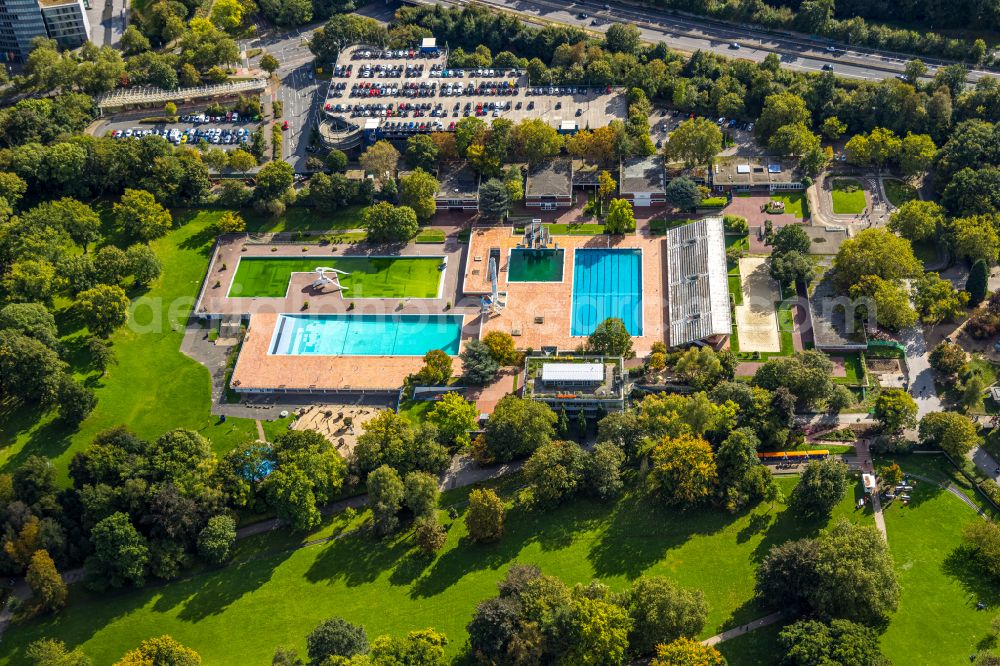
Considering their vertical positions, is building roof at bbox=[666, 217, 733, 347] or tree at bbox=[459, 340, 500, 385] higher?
building roof at bbox=[666, 217, 733, 347]

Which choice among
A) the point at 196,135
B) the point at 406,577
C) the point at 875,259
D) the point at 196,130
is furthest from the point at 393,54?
the point at 406,577

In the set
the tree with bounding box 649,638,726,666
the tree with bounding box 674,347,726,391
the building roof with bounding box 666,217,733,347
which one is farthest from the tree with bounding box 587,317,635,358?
the tree with bounding box 649,638,726,666

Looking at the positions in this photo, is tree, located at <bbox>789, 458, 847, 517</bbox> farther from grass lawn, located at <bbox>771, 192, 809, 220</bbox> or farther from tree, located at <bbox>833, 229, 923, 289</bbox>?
grass lawn, located at <bbox>771, 192, 809, 220</bbox>

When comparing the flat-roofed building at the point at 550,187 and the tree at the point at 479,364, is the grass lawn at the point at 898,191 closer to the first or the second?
the flat-roofed building at the point at 550,187

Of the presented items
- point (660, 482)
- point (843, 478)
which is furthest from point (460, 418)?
point (843, 478)

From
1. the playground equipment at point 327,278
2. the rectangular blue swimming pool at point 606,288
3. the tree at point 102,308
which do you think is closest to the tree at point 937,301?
the rectangular blue swimming pool at point 606,288

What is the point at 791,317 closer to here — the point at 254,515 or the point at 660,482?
the point at 660,482
